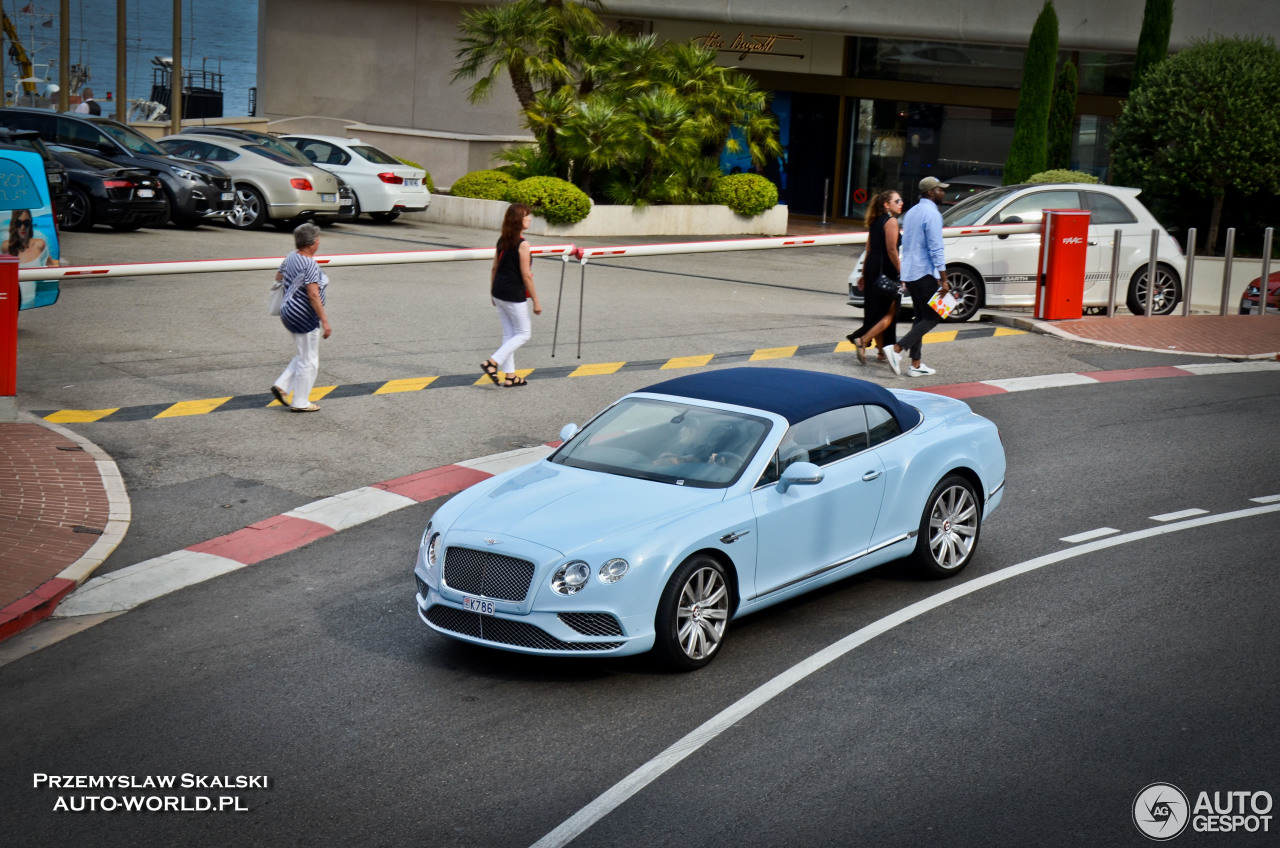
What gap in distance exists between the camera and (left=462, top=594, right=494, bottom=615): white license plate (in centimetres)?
711

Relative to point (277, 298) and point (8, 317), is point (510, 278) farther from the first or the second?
point (8, 317)

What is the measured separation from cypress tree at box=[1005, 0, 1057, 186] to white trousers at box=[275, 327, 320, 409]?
22318 millimetres

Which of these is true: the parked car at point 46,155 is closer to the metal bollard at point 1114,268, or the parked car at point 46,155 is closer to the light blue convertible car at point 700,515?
the light blue convertible car at point 700,515

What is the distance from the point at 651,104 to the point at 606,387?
52.6 feet

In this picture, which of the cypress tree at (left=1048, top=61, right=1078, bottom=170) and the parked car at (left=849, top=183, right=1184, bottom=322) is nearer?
the parked car at (left=849, top=183, right=1184, bottom=322)

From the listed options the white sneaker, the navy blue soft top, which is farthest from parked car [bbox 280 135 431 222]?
the navy blue soft top

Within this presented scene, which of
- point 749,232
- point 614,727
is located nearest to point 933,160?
point 749,232

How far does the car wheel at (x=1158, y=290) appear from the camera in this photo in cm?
1920

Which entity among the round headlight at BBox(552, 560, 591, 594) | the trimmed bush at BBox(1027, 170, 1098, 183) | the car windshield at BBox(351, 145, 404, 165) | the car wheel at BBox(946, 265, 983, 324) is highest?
the trimmed bush at BBox(1027, 170, 1098, 183)

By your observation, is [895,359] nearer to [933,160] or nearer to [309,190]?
[309,190]

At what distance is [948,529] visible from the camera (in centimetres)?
886

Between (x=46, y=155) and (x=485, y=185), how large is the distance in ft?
35.2

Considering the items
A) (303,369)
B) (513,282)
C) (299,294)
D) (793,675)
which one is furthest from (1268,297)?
(793,675)

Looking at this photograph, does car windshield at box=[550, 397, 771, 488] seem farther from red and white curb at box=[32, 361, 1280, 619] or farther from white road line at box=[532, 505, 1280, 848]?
red and white curb at box=[32, 361, 1280, 619]
